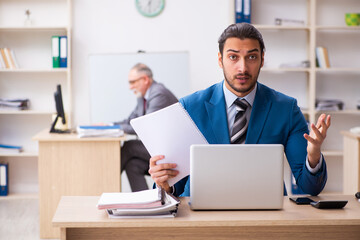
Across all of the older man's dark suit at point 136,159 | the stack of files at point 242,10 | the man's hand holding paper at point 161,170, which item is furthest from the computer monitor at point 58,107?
the man's hand holding paper at point 161,170

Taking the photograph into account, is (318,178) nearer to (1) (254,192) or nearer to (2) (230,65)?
(1) (254,192)

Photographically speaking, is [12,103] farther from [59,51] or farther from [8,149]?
[59,51]

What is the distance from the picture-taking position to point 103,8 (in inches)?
199

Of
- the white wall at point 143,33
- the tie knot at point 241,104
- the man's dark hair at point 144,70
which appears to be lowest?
the tie knot at point 241,104

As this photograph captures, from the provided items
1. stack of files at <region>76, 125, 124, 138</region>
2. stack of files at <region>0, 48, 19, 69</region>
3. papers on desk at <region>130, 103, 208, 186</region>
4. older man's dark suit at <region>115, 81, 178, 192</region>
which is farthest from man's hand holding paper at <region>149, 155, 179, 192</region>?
stack of files at <region>0, 48, 19, 69</region>

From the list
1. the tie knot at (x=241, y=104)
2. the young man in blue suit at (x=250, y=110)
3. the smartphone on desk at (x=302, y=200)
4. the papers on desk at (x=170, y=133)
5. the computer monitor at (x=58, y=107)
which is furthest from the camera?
the computer monitor at (x=58, y=107)

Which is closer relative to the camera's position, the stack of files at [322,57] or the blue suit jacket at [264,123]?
the blue suit jacket at [264,123]

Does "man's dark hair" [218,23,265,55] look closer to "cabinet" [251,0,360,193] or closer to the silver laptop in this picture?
the silver laptop

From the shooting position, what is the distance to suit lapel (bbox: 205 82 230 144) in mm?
1929

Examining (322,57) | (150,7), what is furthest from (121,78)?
(322,57)

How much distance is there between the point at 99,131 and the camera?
365 centimetres

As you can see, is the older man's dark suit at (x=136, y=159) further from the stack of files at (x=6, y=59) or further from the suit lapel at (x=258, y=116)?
the suit lapel at (x=258, y=116)

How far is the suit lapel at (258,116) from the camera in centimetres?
191

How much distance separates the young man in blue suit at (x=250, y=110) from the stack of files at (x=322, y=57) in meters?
3.12
